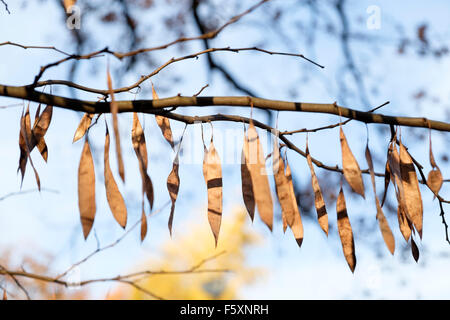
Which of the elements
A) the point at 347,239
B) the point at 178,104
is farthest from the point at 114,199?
the point at 347,239

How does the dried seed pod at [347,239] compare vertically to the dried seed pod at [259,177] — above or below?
below

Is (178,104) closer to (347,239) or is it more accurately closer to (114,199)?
(114,199)

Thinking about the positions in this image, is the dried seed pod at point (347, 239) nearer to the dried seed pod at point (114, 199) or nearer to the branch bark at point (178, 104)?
the branch bark at point (178, 104)

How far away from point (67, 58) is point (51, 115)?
0.44 metres

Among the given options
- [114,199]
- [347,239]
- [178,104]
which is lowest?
[347,239]

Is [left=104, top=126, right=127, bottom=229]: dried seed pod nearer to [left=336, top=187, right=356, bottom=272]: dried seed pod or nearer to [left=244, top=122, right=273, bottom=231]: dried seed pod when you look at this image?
[left=244, top=122, right=273, bottom=231]: dried seed pod

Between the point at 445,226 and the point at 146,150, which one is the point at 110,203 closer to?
the point at 146,150

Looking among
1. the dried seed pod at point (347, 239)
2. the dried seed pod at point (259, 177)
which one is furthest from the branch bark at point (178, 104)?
the dried seed pod at point (347, 239)

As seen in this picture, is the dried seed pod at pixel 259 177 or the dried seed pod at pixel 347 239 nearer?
the dried seed pod at pixel 259 177

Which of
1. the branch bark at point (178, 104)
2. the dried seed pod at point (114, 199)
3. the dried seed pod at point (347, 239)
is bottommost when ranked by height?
the dried seed pod at point (347, 239)
